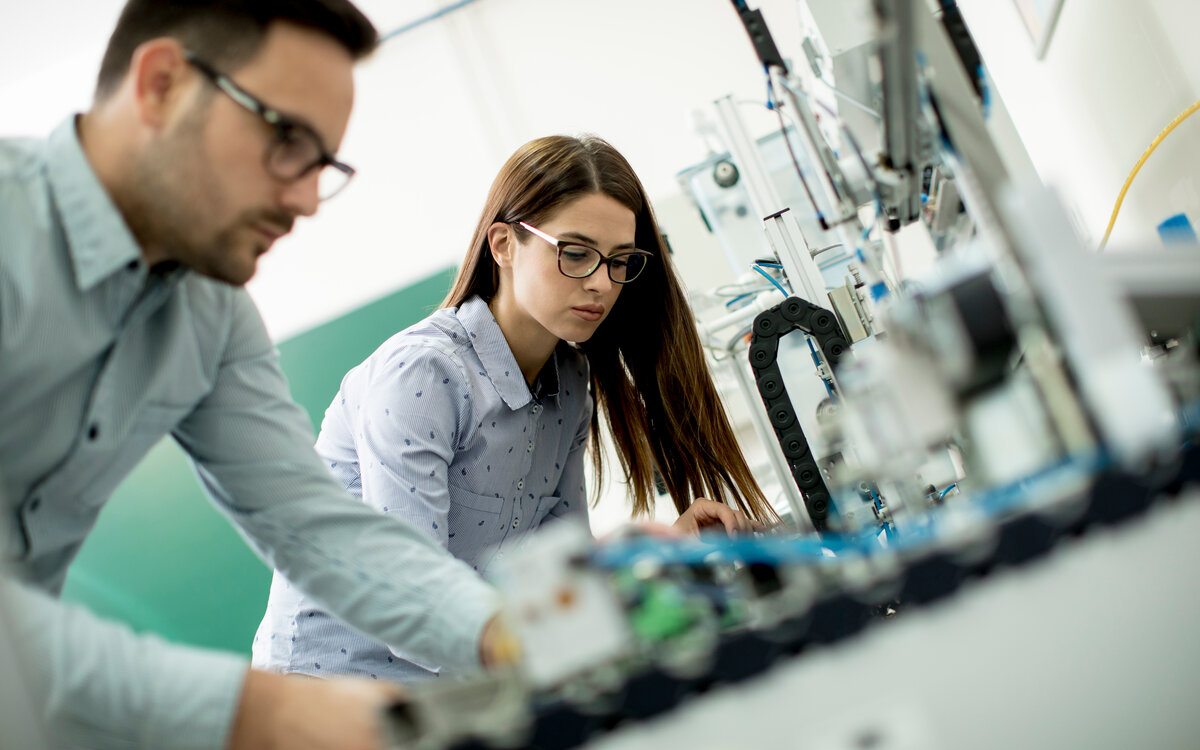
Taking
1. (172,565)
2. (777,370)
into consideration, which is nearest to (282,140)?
(777,370)

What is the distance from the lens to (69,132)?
0.78 metres

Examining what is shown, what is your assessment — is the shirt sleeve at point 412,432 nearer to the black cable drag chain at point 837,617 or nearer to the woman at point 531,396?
the woman at point 531,396

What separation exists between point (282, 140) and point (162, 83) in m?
0.12

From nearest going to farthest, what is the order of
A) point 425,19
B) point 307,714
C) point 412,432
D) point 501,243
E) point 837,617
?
point 837,617, point 307,714, point 412,432, point 501,243, point 425,19

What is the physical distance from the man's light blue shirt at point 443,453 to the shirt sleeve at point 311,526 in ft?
0.60

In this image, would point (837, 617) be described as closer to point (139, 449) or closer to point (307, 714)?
point (307, 714)

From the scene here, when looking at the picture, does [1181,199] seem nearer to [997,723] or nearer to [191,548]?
[997,723]

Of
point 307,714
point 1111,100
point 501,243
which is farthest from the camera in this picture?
point 1111,100

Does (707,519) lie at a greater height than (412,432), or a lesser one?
lesser

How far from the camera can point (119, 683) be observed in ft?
1.84

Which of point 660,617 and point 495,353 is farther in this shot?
point 495,353

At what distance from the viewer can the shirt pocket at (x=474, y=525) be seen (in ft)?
4.39

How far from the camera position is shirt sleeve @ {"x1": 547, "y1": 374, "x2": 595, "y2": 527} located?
5.15 feet

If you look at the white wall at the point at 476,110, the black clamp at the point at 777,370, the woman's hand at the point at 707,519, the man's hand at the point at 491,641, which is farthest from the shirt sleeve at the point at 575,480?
the white wall at the point at 476,110
